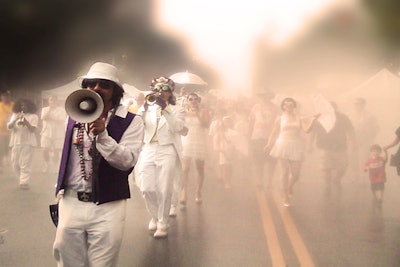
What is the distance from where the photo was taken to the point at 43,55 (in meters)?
3.67

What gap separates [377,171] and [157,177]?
9.01ft

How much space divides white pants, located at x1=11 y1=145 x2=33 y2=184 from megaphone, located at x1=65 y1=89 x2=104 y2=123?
15.7ft

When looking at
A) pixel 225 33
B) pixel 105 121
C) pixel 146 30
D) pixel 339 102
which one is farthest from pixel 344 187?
pixel 105 121

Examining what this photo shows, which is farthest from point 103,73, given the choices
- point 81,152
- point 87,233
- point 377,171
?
point 377,171

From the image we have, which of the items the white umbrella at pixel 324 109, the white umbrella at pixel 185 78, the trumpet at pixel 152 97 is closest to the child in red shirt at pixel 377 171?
the white umbrella at pixel 324 109

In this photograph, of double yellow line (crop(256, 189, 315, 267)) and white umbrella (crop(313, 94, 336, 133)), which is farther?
white umbrella (crop(313, 94, 336, 133))

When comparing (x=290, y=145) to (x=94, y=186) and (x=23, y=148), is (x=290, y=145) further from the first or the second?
(x=94, y=186)

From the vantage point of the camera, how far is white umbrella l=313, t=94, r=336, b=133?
569 cm

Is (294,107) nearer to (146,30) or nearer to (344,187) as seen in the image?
(344,187)

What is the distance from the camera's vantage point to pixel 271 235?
4383 mm

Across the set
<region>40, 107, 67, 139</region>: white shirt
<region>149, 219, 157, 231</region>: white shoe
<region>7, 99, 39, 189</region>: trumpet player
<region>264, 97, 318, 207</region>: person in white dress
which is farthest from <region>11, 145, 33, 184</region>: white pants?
<region>264, 97, 318, 207</region>: person in white dress

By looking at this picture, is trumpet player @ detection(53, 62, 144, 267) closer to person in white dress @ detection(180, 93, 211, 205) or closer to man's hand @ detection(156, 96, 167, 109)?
man's hand @ detection(156, 96, 167, 109)

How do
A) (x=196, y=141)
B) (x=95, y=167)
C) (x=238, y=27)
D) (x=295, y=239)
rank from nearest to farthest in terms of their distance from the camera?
(x=95, y=167)
(x=295, y=239)
(x=238, y=27)
(x=196, y=141)

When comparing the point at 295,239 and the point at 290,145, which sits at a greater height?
the point at 290,145
